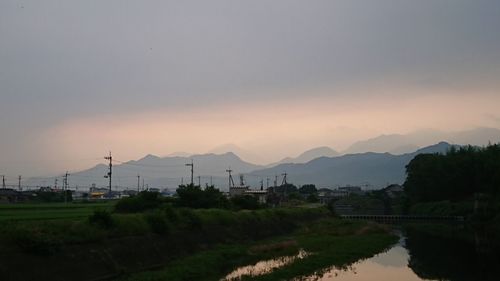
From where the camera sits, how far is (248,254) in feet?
113

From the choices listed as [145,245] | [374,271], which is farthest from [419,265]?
[145,245]

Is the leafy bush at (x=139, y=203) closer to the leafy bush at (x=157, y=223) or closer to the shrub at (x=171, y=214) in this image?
the shrub at (x=171, y=214)

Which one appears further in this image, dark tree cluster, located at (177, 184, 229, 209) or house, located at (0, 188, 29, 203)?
house, located at (0, 188, 29, 203)

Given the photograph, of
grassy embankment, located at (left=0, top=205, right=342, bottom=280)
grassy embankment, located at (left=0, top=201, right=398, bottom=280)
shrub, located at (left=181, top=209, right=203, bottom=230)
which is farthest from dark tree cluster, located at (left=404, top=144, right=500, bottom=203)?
grassy embankment, located at (left=0, top=205, right=342, bottom=280)

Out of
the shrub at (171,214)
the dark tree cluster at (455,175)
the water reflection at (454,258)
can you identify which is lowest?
the water reflection at (454,258)

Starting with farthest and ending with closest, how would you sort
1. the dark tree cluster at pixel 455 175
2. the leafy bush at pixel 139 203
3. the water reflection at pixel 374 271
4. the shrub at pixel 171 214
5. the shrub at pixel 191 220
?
the dark tree cluster at pixel 455 175, the leafy bush at pixel 139 203, the shrub at pixel 191 220, the shrub at pixel 171 214, the water reflection at pixel 374 271

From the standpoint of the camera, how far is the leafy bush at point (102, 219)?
2716cm

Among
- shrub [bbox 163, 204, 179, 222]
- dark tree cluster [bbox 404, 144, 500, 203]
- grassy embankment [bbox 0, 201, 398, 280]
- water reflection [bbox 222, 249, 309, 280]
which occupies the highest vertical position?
dark tree cluster [bbox 404, 144, 500, 203]

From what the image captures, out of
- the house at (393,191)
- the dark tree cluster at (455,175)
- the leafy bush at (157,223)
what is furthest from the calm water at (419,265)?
the house at (393,191)

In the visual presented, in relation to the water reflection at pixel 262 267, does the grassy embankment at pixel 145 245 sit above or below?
above

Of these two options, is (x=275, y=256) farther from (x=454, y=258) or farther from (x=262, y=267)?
(x=454, y=258)

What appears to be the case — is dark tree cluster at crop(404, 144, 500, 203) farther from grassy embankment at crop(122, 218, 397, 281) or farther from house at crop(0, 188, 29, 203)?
house at crop(0, 188, 29, 203)

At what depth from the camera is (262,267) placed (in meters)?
29.6

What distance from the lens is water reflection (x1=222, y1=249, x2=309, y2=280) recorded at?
86.6 ft
